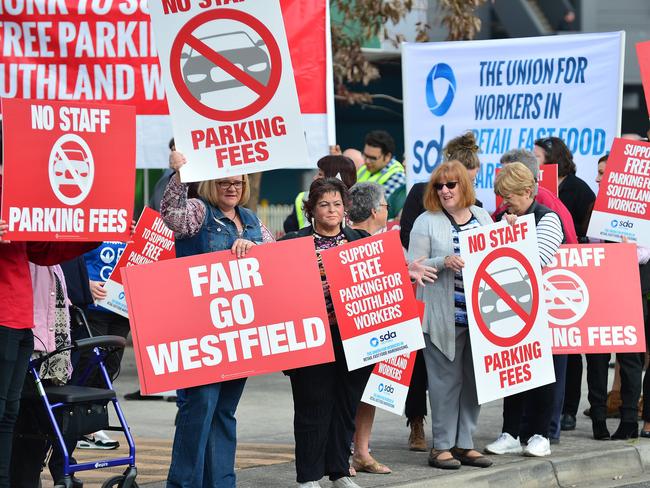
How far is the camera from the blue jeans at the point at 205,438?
6.68m

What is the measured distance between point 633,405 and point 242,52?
174 inches

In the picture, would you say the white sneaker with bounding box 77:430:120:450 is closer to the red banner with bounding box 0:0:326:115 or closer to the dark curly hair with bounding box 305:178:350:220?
the red banner with bounding box 0:0:326:115

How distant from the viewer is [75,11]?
961 centimetres

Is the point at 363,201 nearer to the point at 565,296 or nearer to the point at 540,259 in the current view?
the point at 540,259

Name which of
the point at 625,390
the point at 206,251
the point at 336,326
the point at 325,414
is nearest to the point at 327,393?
the point at 325,414

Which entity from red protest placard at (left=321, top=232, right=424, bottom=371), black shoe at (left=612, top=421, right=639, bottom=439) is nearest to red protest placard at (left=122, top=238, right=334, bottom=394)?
red protest placard at (left=321, top=232, right=424, bottom=371)

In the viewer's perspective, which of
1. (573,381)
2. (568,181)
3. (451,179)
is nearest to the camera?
(451,179)

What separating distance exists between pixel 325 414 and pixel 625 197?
3398 mm

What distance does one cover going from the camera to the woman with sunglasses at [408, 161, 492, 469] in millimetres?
8133

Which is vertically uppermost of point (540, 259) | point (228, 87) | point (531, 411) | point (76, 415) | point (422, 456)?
A: point (228, 87)

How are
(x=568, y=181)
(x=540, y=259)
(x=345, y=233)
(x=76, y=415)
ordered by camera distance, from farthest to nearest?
(x=568, y=181)
(x=540, y=259)
(x=345, y=233)
(x=76, y=415)

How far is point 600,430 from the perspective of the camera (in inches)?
378

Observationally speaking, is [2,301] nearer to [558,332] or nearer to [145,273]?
[145,273]

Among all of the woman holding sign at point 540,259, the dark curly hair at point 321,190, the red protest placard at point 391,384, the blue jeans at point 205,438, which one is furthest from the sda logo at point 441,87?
the blue jeans at point 205,438
